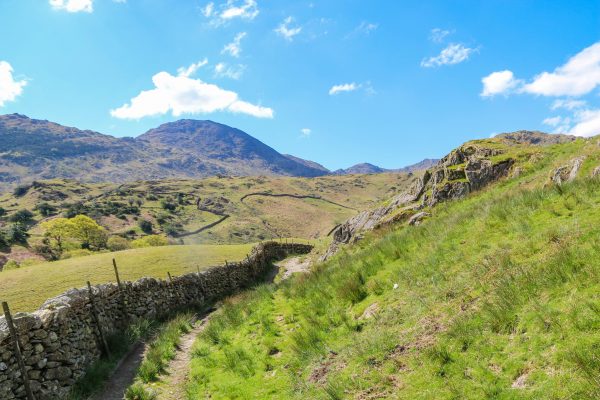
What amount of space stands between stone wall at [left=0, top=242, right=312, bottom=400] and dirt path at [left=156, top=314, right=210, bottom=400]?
3.00 metres

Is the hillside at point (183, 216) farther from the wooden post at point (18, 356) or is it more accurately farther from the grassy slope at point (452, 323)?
the grassy slope at point (452, 323)

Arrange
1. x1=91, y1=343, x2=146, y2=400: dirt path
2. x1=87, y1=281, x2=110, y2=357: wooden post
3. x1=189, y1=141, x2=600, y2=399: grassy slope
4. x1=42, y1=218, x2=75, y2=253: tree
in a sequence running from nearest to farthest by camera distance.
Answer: x1=189, y1=141, x2=600, y2=399: grassy slope, x1=91, y1=343, x2=146, y2=400: dirt path, x1=87, y1=281, x2=110, y2=357: wooden post, x1=42, y1=218, x2=75, y2=253: tree

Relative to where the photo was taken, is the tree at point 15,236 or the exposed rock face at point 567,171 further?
the tree at point 15,236

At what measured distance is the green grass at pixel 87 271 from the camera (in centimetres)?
2606

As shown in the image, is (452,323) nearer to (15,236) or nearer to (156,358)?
(156,358)

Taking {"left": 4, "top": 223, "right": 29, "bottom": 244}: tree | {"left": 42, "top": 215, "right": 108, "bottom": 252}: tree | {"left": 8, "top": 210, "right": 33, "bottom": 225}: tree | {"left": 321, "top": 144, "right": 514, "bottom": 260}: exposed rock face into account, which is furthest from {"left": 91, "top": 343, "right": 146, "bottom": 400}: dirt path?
{"left": 8, "top": 210, "right": 33, "bottom": 225}: tree

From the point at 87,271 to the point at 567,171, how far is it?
33418 millimetres

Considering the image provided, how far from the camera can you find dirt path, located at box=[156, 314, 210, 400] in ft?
38.0

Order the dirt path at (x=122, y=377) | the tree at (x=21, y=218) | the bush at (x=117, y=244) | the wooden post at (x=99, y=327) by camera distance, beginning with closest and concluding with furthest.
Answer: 1. the dirt path at (x=122, y=377)
2. the wooden post at (x=99, y=327)
3. the bush at (x=117, y=244)
4. the tree at (x=21, y=218)

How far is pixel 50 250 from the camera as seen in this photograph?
8412cm

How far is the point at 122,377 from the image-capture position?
Result: 1373 cm

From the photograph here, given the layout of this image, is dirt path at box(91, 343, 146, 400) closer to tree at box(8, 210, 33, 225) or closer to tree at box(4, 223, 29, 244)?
tree at box(4, 223, 29, 244)

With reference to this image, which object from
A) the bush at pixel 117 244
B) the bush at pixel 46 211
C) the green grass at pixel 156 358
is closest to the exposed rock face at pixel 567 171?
the green grass at pixel 156 358

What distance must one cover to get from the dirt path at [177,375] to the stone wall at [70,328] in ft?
9.83
